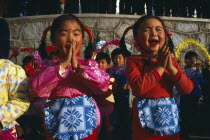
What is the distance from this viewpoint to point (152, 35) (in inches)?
79.8

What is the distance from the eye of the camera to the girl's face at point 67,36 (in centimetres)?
201

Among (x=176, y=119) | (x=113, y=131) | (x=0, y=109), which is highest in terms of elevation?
(x=0, y=109)

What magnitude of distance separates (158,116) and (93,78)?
568mm

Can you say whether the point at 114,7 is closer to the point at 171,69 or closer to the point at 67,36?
the point at 67,36

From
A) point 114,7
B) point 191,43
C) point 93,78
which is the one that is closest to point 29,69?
point 93,78

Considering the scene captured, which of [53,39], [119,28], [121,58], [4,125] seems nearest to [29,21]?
[119,28]

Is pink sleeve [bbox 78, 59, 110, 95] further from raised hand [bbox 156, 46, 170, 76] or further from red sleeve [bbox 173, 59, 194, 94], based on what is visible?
red sleeve [bbox 173, 59, 194, 94]

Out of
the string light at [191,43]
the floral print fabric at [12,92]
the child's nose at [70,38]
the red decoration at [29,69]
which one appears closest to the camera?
the floral print fabric at [12,92]

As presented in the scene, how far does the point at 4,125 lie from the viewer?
5.76ft

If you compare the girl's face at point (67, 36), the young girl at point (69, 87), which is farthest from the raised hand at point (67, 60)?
the girl's face at point (67, 36)

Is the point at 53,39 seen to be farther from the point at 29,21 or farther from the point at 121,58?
the point at 29,21

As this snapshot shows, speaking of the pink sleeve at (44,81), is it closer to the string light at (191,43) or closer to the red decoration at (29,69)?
the red decoration at (29,69)

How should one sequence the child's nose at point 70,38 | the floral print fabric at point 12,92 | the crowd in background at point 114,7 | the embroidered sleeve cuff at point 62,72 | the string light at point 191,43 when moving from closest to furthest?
the floral print fabric at point 12,92, the embroidered sleeve cuff at point 62,72, the child's nose at point 70,38, the string light at point 191,43, the crowd in background at point 114,7

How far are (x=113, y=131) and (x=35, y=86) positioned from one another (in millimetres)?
2367
